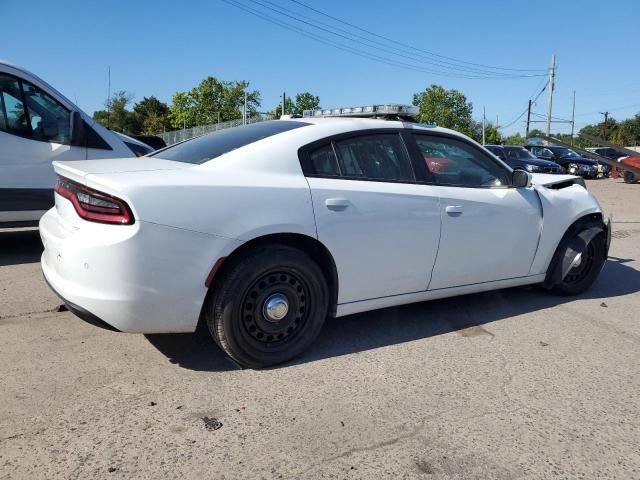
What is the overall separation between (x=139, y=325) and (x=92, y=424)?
1.73 ft

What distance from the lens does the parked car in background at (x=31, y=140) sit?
5.46 m

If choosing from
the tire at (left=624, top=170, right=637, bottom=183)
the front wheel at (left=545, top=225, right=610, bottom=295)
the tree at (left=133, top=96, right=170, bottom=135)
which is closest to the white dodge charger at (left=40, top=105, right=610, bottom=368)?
the front wheel at (left=545, top=225, right=610, bottom=295)

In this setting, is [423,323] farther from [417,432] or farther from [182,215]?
[182,215]

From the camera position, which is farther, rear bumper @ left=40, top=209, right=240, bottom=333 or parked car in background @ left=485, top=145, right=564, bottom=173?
parked car in background @ left=485, top=145, right=564, bottom=173

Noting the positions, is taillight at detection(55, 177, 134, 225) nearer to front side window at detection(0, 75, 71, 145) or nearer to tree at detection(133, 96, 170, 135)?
front side window at detection(0, 75, 71, 145)

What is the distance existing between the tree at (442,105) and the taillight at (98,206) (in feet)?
271

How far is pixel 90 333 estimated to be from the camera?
353 cm

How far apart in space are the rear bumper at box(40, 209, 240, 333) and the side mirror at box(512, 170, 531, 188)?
99.5 inches

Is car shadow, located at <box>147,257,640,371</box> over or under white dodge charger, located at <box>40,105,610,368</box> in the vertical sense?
under

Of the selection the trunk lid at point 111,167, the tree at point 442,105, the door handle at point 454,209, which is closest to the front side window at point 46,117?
the trunk lid at point 111,167

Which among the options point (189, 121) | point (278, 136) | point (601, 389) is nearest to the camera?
point (601, 389)

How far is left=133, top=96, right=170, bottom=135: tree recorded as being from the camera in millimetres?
73812

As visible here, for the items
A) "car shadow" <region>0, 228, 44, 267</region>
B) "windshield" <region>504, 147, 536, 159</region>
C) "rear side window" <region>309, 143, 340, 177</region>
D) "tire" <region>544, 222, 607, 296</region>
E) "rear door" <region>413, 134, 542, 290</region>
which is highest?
"windshield" <region>504, 147, 536, 159</region>

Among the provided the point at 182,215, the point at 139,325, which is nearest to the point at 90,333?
the point at 139,325
